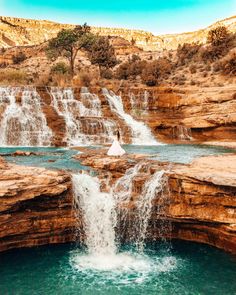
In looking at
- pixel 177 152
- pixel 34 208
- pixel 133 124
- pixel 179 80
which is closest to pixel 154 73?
pixel 179 80

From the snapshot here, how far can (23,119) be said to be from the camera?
21.7 meters

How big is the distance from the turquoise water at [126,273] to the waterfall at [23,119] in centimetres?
1158

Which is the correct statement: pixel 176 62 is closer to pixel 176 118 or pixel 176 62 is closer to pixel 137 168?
pixel 176 118

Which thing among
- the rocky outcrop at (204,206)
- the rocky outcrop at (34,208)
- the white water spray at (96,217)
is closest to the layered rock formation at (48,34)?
the rocky outcrop at (204,206)

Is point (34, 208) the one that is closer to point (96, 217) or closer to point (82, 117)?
point (96, 217)

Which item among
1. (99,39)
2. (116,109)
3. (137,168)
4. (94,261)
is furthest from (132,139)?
(99,39)

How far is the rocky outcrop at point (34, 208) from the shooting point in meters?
9.33

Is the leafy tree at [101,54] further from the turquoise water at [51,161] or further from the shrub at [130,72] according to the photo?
the turquoise water at [51,161]

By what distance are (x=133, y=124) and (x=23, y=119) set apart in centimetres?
657

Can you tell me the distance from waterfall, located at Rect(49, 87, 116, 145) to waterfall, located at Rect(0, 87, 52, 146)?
1.22m

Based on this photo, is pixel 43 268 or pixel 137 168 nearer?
pixel 43 268

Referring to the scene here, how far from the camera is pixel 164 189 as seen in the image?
10.5m

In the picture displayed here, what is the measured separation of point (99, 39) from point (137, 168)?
3357 cm

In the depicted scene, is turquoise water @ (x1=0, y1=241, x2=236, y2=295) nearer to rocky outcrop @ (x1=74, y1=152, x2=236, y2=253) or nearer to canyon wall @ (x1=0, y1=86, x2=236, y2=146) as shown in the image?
rocky outcrop @ (x1=74, y1=152, x2=236, y2=253)
